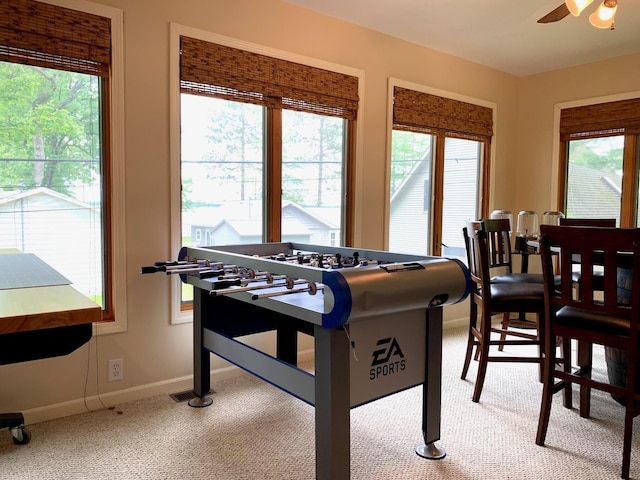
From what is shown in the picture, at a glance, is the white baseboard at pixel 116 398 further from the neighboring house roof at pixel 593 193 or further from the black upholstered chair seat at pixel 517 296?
the neighboring house roof at pixel 593 193

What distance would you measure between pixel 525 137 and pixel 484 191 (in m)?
0.78

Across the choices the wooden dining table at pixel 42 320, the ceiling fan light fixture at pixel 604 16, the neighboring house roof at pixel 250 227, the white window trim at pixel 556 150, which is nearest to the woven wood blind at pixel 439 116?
the white window trim at pixel 556 150

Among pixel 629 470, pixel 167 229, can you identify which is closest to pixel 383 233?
pixel 167 229

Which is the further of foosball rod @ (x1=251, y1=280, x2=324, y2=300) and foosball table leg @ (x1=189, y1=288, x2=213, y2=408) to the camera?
foosball table leg @ (x1=189, y1=288, x2=213, y2=408)

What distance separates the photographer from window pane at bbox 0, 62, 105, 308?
8.34 ft

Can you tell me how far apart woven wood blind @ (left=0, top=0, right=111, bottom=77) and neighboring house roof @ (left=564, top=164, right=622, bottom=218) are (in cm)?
430

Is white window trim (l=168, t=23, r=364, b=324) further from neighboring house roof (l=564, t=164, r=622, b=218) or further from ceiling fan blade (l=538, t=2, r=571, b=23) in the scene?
neighboring house roof (l=564, t=164, r=622, b=218)

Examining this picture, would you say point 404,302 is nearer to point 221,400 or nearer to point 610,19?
point 221,400

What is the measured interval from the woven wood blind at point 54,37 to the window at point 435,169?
89.9 inches

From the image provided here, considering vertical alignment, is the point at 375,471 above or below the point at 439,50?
below

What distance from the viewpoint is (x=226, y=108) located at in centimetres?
325

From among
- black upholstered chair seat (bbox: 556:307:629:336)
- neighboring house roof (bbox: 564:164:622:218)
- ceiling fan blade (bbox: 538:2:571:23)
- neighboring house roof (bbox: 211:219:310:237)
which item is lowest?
black upholstered chair seat (bbox: 556:307:629:336)

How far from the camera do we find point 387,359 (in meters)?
2.09

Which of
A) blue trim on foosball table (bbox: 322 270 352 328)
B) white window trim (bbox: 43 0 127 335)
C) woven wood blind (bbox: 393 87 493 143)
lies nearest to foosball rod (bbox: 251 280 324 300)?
blue trim on foosball table (bbox: 322 270 352 328)
